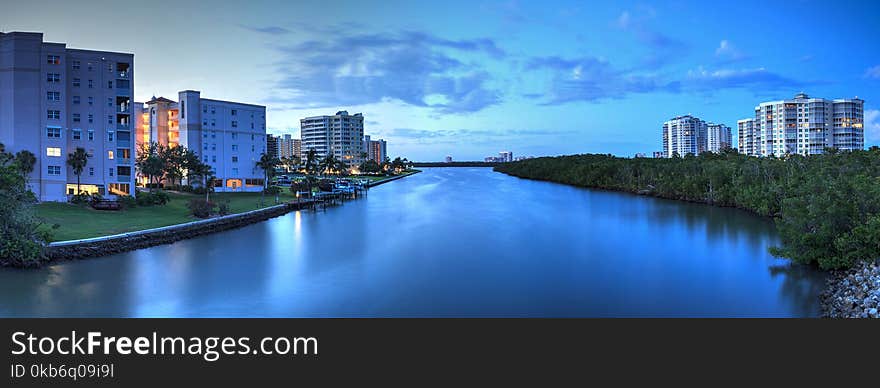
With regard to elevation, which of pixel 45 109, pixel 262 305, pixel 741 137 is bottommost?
pixel 262 305

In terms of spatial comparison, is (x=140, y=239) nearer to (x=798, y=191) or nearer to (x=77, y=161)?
(x=77, y=161)

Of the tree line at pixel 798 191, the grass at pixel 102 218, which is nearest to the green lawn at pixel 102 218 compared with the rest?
the grass at pixel 102 218

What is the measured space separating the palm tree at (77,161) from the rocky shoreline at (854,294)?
41026 mm

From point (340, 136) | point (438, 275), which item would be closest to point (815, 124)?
point (340, 136)

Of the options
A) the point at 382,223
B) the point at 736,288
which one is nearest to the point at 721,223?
the point at 736,288

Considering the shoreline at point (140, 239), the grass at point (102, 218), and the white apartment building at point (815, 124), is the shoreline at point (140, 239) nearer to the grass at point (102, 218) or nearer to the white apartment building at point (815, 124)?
the grass at point (102, 218)

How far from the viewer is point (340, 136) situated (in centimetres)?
14950

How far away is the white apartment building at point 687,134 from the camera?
618ft

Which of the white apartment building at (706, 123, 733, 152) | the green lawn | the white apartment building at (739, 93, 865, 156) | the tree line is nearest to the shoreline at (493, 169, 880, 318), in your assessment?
the tree line

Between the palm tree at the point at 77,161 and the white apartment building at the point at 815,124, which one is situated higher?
the white apartment building at the point at 815,124

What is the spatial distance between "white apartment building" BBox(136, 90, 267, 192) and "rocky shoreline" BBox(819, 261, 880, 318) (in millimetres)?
51670
